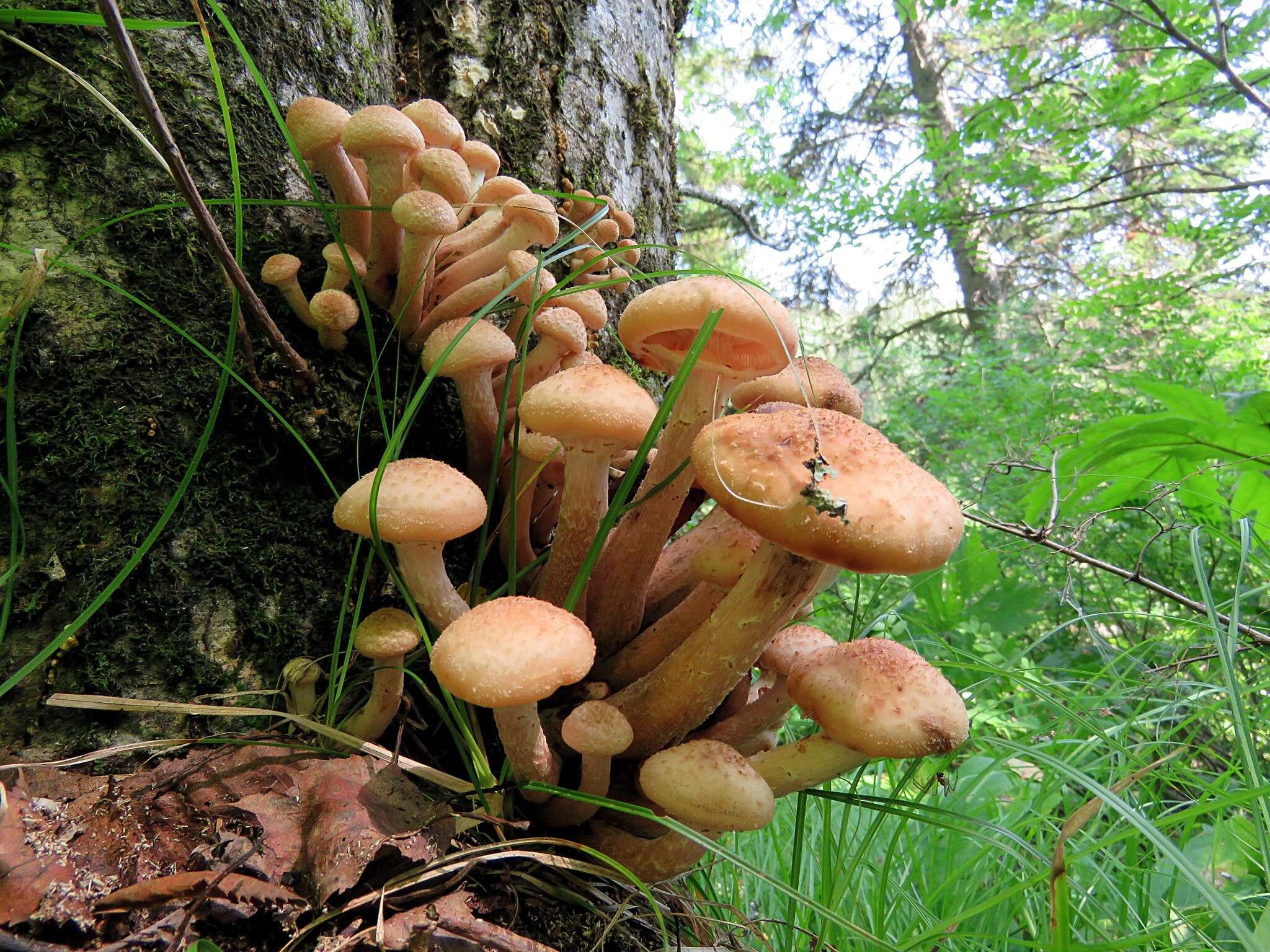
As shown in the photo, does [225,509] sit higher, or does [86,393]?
[86,393]

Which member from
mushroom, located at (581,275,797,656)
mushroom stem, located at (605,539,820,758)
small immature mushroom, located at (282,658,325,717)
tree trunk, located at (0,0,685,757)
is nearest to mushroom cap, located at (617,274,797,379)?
mushroom, located at (581,275,797,656)

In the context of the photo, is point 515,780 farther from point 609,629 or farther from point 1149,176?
point 1149,176

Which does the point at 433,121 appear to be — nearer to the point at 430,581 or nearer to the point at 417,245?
the point at 417,245

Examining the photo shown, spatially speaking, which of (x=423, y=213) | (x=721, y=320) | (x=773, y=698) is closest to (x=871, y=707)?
(x=773, y=698)

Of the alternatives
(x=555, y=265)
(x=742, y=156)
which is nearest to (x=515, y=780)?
(x=555, y=265)

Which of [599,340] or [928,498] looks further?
[599,340]

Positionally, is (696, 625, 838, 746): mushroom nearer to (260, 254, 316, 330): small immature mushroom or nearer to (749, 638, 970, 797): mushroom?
(749, 638, 970, 797): mushroom
